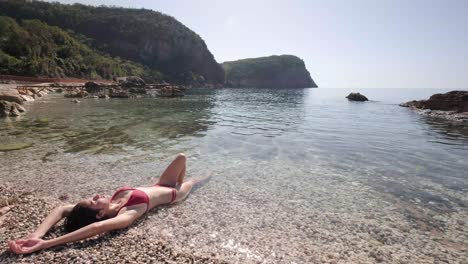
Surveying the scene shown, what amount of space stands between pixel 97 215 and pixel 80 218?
1.03 ft

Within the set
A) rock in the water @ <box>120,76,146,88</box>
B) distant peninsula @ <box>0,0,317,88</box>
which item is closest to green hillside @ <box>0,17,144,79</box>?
distant peninsula @ <box>0,0,317,88</box>

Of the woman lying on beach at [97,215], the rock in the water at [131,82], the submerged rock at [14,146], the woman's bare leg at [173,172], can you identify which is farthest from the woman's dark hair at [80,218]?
the rock in the water at [131,82]

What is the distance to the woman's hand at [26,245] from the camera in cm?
486

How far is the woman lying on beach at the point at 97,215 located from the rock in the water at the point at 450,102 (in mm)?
43593

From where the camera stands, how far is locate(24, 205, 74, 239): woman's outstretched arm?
17.5 feet

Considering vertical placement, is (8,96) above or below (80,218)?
above

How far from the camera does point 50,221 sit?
18.6 ft

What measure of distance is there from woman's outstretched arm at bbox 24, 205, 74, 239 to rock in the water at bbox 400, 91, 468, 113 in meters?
45.2

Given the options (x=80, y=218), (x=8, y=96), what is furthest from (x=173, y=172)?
(x=8, y=96)

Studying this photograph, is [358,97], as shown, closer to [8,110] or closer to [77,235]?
[8,110]

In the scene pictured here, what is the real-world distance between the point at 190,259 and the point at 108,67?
125858 mm

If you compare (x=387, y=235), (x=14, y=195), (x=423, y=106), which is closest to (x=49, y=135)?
(x=14, y=195)

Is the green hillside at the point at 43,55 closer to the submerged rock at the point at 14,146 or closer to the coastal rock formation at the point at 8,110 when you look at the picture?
the coastal rock formation at the point at 8,110

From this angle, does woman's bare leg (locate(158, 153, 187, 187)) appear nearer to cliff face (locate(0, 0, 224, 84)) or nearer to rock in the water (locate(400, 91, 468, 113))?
rock in the water (locate(400, 91, 468, 113))
